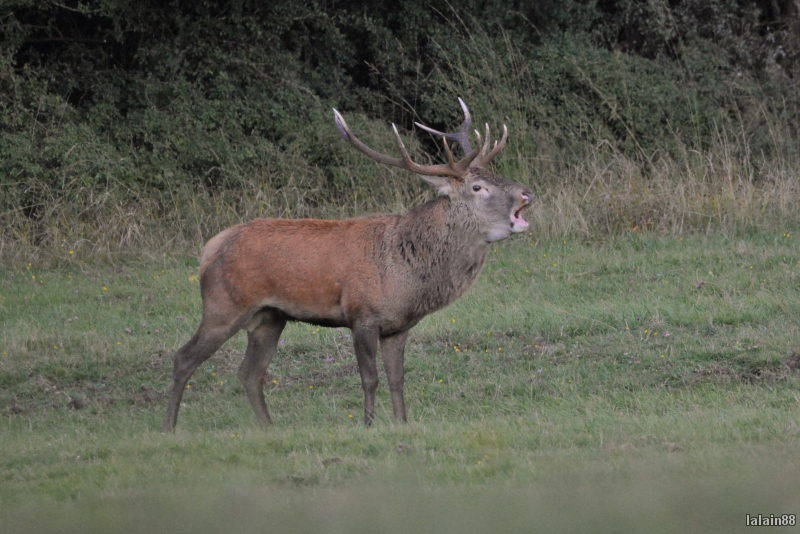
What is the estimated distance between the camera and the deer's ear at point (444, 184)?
7.87 metres

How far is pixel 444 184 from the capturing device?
788cm

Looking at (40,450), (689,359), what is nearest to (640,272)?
(689,359)

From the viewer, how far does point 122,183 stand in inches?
551

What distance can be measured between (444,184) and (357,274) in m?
0.99

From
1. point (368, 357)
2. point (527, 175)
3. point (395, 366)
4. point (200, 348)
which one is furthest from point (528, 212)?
point (200, 348)

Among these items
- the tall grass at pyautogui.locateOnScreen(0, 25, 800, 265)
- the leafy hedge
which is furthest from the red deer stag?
the leafy hedge

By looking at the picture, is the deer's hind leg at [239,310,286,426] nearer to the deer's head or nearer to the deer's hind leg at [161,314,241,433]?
the deer's hind leg at [161,314,241,433]

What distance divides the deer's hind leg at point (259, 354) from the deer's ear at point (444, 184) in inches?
57.6

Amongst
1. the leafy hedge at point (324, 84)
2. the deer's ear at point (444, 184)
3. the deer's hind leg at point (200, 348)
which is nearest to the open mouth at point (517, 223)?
the deer's ear at point (444, 184)

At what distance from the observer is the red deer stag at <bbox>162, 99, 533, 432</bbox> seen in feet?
24.4

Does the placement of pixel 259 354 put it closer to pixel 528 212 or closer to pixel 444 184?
pixel 444 184

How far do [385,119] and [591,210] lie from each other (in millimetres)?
4941

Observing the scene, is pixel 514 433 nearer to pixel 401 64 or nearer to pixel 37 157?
pixel 37 157

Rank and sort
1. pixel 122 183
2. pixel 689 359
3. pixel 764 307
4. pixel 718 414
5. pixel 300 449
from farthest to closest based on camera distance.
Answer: pixel 122 183 < pixel 764 307 < pixel 689 359 < pixel 718 414 < pixel 300 449
